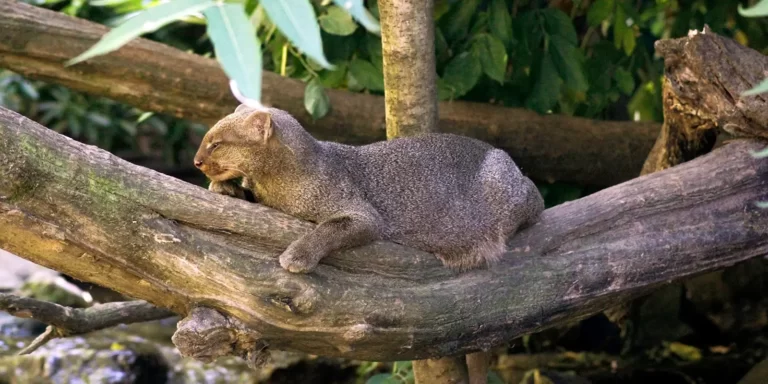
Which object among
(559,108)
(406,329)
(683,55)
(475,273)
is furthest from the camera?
(559,108)

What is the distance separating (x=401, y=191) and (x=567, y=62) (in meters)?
1.78

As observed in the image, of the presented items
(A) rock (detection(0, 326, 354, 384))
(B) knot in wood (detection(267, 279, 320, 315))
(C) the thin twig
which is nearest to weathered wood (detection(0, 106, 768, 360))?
(B) knot in wood (detection(267, 279, 320, 315))

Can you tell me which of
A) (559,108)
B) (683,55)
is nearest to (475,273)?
(683,55)

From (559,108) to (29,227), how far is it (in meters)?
3.98

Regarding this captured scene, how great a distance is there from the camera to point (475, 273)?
10.6ft

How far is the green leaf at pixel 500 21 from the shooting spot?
4668 millimetres

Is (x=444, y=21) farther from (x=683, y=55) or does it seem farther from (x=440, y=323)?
(x=440, y=323)

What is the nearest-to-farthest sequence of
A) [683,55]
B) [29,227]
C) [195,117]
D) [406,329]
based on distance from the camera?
[29,227], [406,329], [683,55], [195,117]

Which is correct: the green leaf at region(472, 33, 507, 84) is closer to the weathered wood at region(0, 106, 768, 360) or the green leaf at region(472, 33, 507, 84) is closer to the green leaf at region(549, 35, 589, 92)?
the green leaf at region(549, 35, 589, 92)

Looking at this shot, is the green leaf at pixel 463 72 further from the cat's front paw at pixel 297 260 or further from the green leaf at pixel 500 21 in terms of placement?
the cat's front paw at pixel 297 260

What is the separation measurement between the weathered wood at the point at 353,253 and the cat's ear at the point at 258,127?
15.1 inches

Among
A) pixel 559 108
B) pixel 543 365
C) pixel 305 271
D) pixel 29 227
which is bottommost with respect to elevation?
pixel 543 365

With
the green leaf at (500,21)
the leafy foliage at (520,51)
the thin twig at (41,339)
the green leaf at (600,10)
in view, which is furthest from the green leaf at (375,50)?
the thin twig at (41,339)

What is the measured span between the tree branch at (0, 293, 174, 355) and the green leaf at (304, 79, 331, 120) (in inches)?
54.9
